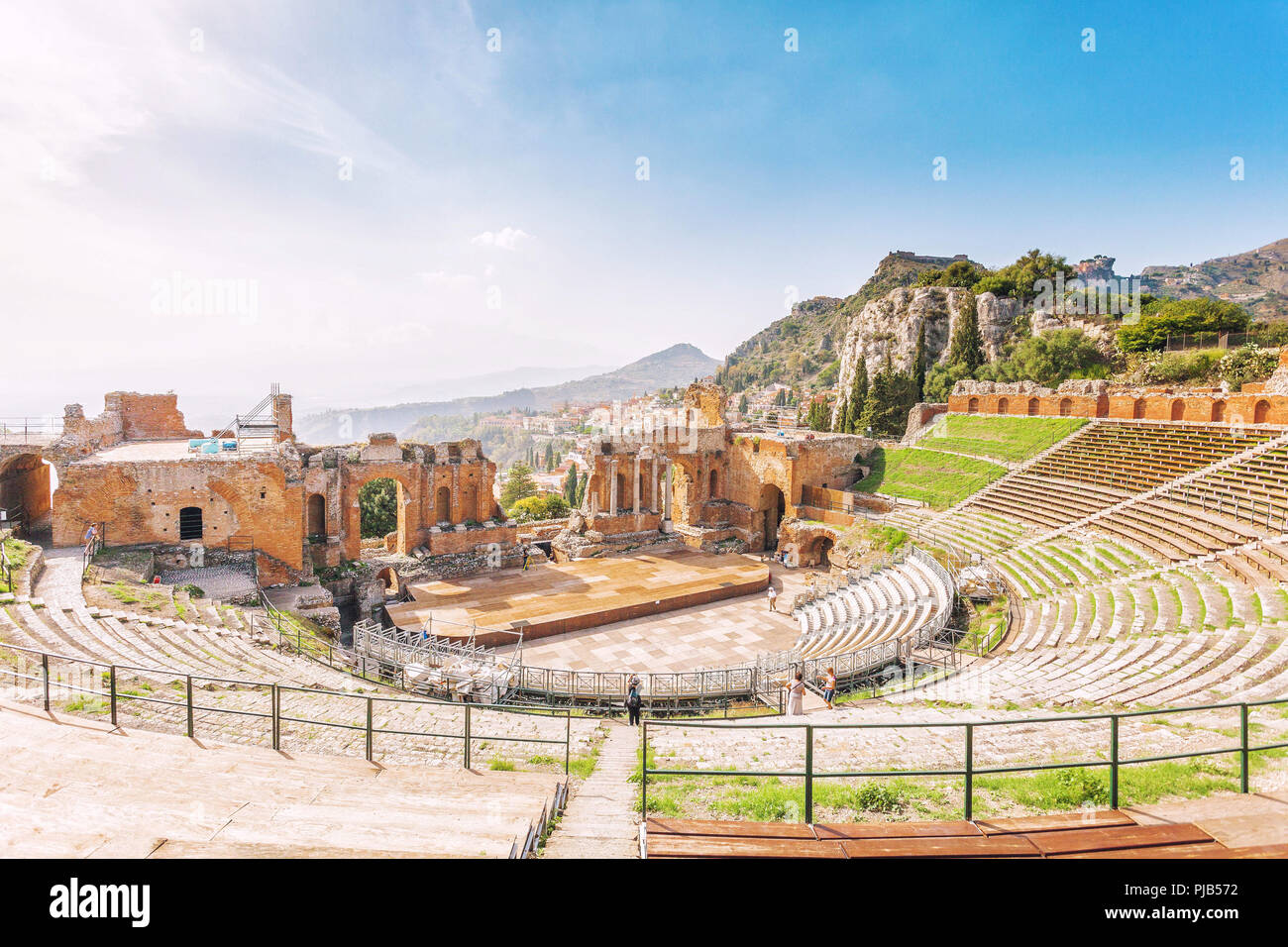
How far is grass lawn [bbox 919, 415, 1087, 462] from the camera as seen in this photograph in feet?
95.9

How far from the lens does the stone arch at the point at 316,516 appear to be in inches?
958

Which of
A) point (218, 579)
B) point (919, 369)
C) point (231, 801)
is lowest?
point (218, 579)

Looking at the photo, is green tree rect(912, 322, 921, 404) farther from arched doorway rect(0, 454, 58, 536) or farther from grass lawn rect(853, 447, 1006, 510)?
arched doorway rect(0, 454, 58, 536)

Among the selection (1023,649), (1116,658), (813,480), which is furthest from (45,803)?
(813,480)

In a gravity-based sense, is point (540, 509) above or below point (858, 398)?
below

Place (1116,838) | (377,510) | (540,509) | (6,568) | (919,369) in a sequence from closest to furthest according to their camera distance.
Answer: (1116,838), (6,568), (377,510), (919,369), (540,509)

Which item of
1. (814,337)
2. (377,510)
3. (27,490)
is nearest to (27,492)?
(27,490)

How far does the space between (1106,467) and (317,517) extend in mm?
31386

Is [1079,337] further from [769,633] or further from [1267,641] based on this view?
[1267,641]

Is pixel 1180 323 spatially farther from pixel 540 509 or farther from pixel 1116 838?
pixel 1116 838

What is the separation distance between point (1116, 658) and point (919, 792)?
7.84 m

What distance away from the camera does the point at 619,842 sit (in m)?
4.80

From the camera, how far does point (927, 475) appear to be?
102 ft

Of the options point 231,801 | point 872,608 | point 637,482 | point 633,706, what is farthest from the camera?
point 637,482
